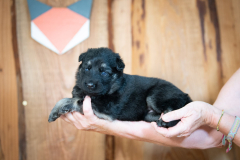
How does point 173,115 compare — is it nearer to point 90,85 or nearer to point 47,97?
point 90,85

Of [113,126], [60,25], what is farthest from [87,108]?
[60,25]

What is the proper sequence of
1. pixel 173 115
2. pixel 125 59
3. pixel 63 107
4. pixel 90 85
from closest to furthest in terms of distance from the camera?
pixel 173 115 → pixel 90 85 → pixel 63 107 → pixel 125 59

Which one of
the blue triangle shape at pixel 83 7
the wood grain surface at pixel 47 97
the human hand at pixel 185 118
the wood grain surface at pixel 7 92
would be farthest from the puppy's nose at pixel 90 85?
the wood grain surface at pixel 7 92

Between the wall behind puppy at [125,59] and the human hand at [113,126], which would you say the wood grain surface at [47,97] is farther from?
the human hand at [113,126]

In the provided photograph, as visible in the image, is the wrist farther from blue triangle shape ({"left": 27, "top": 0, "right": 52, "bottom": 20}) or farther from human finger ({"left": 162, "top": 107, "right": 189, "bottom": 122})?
blue triangle shape ({"left": 27, "top": 0, "right": 52, "bottom": 20})

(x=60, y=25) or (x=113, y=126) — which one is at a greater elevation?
(x=60, y=25)

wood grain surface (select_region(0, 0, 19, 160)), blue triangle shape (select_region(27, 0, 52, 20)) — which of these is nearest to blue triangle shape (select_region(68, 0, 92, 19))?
blue triangle shape (select_region(27, 0, 52, 20))

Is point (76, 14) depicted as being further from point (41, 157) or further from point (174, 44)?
point (41, 157)
